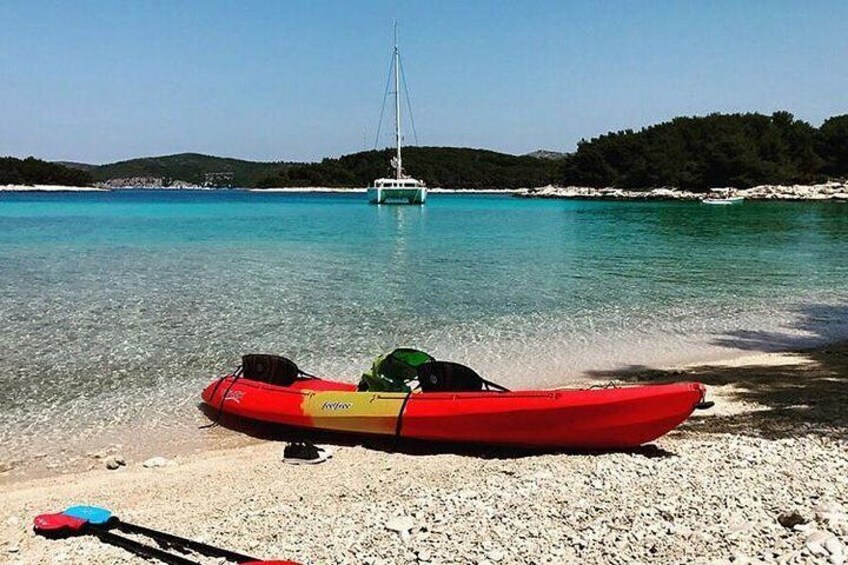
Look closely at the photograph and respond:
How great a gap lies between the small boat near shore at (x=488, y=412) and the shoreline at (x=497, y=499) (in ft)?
0.67

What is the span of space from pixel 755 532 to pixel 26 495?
5.82m

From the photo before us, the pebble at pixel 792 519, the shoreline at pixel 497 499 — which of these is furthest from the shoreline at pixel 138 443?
the pebble at pixel 792 519

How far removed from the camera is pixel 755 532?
14.5ft

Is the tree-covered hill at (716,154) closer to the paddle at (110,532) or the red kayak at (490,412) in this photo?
the red kayak at (490,412)

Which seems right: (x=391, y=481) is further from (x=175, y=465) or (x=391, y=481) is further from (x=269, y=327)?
(x=269, y=327)

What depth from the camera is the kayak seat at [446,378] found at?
7.65 m

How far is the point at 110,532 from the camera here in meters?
5.15

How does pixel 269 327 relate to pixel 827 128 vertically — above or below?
below

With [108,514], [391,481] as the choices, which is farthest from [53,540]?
[391,481]

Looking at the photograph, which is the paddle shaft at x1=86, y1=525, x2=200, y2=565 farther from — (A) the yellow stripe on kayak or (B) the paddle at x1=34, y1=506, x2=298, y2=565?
(A) the yellow stripe on kayak

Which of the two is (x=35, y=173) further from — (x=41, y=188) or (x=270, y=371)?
(x=270, y=371)

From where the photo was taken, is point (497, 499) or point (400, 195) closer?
point (497, 499)

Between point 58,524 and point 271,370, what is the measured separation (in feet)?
12.1

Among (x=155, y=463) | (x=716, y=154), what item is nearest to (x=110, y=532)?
(x=155, y=463)
